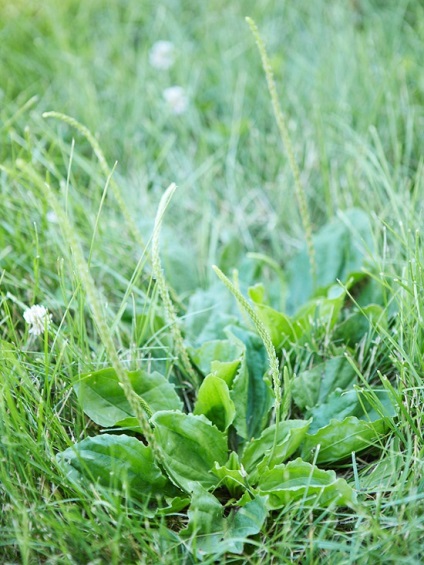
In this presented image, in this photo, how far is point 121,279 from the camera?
216cm

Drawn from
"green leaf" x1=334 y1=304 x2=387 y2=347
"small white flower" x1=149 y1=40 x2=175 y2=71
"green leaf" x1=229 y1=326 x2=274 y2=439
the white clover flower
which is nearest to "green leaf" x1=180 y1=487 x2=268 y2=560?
"green leaf" x1=229 y1=326 x2=274 y2=439

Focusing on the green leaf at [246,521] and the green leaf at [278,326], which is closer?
the green leaf at [246,521]

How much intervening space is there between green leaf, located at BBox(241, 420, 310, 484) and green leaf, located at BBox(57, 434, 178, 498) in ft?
0.74

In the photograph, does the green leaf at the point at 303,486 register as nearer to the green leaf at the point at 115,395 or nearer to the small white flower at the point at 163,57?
the green leaf at the point at 115,395

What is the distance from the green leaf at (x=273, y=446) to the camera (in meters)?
1.56

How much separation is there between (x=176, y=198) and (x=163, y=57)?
104cm

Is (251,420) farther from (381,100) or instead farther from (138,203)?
(381,100)

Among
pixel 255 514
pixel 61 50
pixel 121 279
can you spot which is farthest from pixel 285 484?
pixel 61 50

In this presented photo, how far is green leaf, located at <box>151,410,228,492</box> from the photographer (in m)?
1.59

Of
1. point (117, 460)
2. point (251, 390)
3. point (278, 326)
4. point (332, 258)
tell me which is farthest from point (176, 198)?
point (117, 460)

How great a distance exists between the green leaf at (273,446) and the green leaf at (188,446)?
2.6 inches

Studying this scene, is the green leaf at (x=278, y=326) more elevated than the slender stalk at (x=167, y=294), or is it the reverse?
the slender stalk at (x=167, y=294)

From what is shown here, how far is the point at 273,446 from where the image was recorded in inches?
59.9

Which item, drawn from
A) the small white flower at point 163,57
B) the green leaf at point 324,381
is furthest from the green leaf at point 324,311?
the small white flower at point 163,57
